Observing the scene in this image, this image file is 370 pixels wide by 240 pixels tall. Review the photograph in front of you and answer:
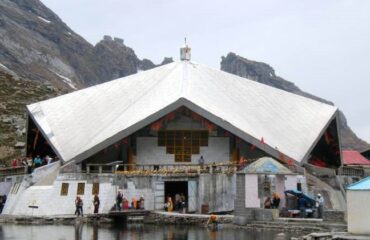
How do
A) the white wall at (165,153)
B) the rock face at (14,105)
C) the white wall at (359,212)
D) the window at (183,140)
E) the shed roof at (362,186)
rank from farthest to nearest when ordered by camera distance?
the rock face at (14,105)
the window at (183,140)
the white wall at (165,153)
the shed roof at (362,186)
the white wall at (359,212)

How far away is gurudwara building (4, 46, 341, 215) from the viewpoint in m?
43.8

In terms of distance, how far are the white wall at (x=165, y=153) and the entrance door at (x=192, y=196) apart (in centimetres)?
915

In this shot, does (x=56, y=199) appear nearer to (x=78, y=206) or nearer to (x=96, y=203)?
(x=78, y=206)

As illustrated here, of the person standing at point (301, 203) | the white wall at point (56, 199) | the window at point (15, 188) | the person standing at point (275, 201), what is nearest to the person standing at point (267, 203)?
the person standing at point (275, 201)

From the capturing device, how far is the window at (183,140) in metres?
53.2

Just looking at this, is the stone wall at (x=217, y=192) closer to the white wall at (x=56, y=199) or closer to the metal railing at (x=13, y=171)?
the white wall at (x=56, y=199)

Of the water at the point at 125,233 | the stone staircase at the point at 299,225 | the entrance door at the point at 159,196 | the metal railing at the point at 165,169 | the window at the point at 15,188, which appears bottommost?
the water at the point at 125,233

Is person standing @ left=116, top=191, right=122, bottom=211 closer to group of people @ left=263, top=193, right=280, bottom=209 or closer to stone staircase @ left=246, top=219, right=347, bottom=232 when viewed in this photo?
group of people @ left=263, top=193, right=280, bottom=209

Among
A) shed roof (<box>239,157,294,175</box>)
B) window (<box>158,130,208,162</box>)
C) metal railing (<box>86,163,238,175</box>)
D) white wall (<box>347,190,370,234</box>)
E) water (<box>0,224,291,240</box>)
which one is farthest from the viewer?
window (<box>158,130,208,162</box>)

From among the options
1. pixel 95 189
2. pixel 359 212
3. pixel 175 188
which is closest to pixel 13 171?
pixel 95 189

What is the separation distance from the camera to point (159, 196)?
145ft

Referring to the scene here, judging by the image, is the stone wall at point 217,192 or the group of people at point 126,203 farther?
the group of people at point 126,203

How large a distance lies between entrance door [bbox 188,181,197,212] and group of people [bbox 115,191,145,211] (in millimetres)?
2895

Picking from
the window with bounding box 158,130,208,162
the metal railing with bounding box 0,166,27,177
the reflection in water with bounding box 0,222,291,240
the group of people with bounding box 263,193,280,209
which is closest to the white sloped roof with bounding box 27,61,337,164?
the window with bounding box 158,130,208,162
